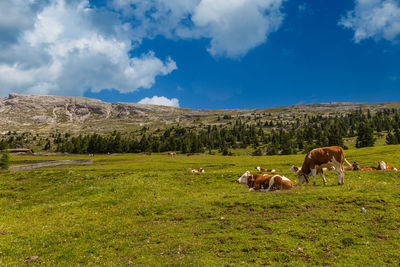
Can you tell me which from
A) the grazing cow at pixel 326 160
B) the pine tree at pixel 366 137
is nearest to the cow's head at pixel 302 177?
the grazing cow at pixel 326 160

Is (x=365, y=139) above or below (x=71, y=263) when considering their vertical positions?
above

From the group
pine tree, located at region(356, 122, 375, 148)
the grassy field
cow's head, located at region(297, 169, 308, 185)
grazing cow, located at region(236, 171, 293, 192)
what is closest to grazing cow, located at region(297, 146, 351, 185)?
cow's head, located at region(297, 169, 308, 185)

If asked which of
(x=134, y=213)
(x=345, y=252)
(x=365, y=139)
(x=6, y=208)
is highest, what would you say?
(x=365, y=139)

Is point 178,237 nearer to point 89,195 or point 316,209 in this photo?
point 316,209

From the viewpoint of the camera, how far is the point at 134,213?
16.5 m

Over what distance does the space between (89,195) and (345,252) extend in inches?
895

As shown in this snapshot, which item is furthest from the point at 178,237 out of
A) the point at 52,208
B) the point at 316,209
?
the point at 52,208

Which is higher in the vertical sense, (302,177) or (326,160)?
(326,160)

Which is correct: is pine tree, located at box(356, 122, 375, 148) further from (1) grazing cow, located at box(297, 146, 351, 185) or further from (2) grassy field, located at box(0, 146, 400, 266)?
(2) grassy field, located at box(0, 146, 400, 266)

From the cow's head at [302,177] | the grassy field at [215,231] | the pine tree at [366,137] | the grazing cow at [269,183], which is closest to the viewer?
the grassy field at [215,231]

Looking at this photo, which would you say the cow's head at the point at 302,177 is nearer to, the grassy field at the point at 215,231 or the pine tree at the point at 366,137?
the grassy field at the point at 215,231

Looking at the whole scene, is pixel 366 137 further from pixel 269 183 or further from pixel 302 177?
pixel 269 183

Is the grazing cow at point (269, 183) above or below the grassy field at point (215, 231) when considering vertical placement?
above

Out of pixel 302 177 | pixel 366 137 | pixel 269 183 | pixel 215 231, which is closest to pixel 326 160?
pixel 302 177
